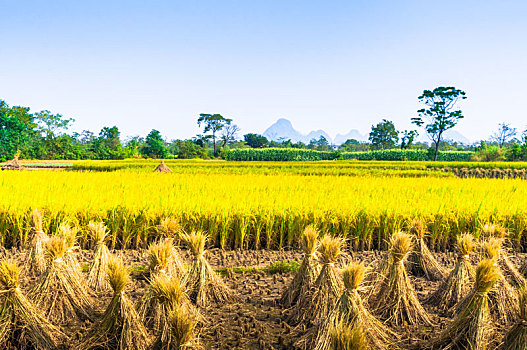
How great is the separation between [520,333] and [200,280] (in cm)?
222

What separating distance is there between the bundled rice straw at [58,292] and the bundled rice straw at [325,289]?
1.78 metres

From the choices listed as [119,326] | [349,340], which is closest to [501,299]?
[349,340]

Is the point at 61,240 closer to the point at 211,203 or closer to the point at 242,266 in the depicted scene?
the point at 242,266

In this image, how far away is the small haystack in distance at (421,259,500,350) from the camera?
1.91 m

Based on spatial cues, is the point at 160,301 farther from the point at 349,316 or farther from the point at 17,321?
the point at 349,316

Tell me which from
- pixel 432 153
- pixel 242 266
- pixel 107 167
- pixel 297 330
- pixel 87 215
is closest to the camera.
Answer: pixel 297 330

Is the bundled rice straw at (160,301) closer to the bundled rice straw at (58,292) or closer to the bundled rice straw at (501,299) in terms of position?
the bundled rice straw at (58,292)

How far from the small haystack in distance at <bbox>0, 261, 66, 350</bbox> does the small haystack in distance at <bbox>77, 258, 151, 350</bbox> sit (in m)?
0.31

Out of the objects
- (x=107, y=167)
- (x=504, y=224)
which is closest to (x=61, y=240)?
(x=504, y=224)

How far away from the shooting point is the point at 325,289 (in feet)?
7.62

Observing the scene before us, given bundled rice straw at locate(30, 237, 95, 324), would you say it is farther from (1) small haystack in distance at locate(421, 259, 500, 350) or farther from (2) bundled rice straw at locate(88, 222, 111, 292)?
(1) small haystack in distance at locate(421, 259, 500, 350)

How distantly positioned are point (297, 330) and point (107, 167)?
16.3 m

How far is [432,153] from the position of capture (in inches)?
1515

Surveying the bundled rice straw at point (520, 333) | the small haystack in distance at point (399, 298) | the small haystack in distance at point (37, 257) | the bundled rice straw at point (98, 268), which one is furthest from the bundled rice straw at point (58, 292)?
the bundled rice straw at point (520, 333)
